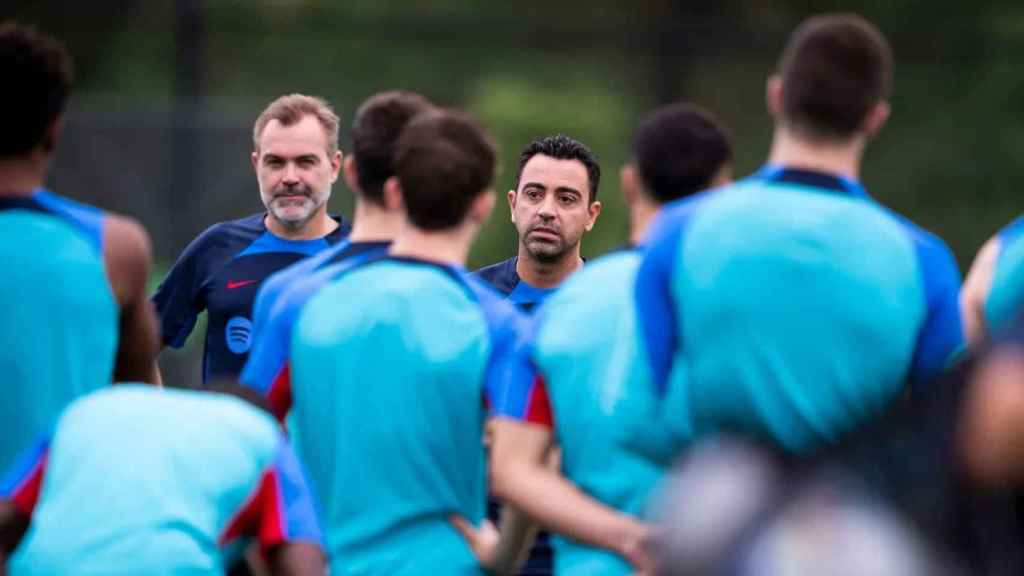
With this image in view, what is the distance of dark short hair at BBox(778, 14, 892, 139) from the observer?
439 cm

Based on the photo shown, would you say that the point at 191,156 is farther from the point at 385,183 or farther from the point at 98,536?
the point at 98,536

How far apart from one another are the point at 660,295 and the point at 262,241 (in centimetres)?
349

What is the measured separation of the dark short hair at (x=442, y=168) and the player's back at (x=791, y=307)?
0.77 m

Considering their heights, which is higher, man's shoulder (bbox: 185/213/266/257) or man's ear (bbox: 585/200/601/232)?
man's ear (bbox: 585/200/601/232)

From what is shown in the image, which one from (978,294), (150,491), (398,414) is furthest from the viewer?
(978,294)

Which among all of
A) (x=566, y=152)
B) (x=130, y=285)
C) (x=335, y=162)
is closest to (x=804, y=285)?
(x=130, y=285)

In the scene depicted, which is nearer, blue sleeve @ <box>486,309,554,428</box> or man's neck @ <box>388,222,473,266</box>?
blue sleeve @ <box>486,309,554,428</box>

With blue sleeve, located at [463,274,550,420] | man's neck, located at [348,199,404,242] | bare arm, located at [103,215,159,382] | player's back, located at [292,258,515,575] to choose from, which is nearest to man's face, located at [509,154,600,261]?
man's neck, located at [348,199,404,242]

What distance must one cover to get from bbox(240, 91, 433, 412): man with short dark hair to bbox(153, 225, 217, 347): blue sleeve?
2.14 m

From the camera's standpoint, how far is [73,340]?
480 centimetres

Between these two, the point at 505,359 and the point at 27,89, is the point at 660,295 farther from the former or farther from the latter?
the point at 27,89

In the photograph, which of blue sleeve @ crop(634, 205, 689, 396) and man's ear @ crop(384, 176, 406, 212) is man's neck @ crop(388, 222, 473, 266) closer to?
man's ear @ crop(384, 176, 406, 212)

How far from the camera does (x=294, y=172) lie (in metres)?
7.50

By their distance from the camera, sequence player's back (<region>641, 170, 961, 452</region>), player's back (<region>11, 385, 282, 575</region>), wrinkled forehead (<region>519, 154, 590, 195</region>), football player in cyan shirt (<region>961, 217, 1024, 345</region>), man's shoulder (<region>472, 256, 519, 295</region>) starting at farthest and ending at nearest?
wrinkled forehead (<region>519, 154, 590, 195</region>), man's shoulder (<region>472, 256, 519, 295</region>), football player in cyan shirt (<region>961, 217, 1024, 345</region>), player's back (<region>641, 170, 961, 452</region>), player's back (<region>11, 385, 282, 575</region>)
